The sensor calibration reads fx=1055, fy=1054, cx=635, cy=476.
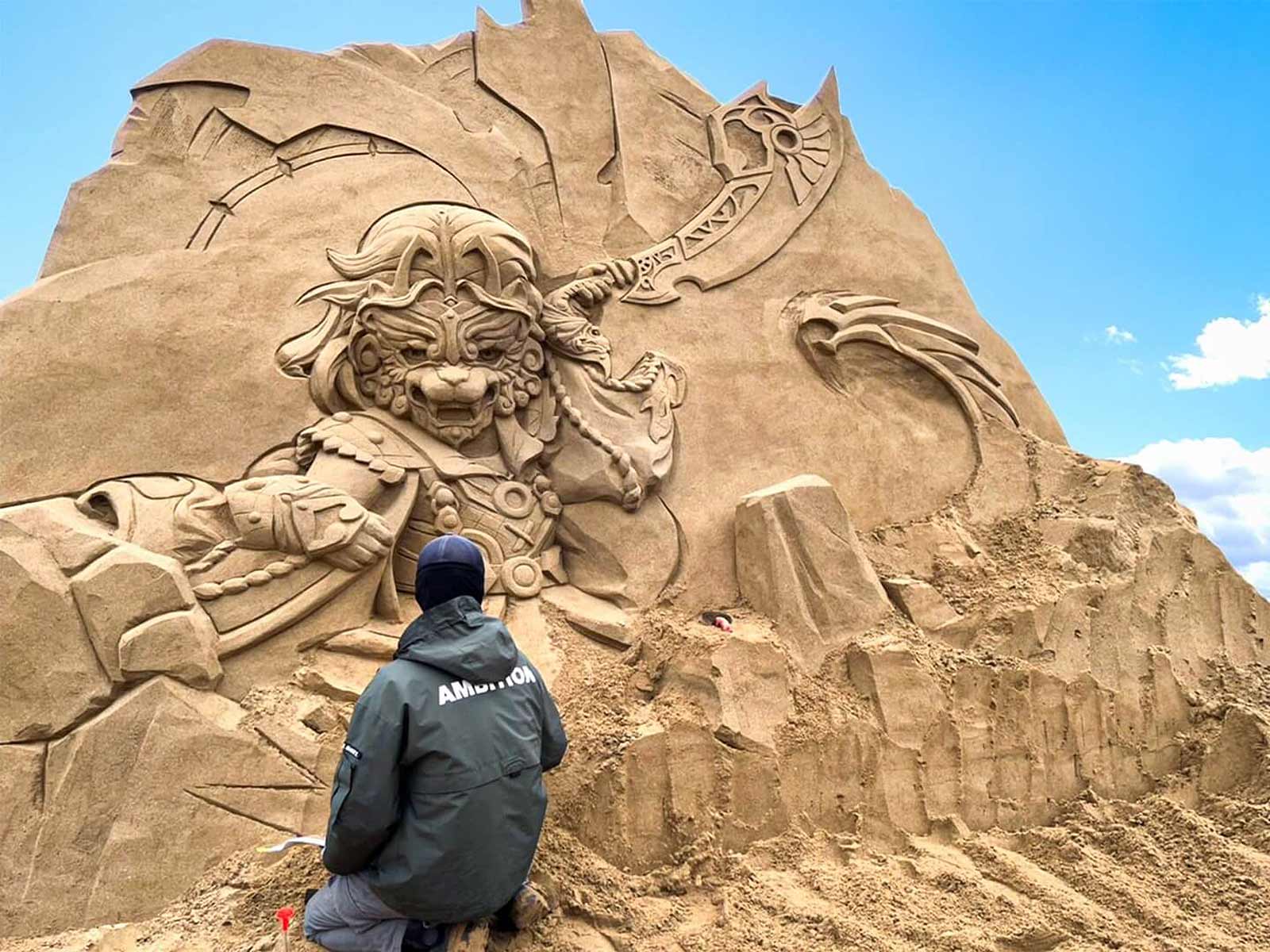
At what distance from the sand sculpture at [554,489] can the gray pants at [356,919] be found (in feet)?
2.01

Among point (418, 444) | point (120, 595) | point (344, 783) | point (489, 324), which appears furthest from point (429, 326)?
point (344, 783)

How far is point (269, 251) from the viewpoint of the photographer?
11.5 feet

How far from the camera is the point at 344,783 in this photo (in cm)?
197

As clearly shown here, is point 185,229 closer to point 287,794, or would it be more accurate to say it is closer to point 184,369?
point 184,369

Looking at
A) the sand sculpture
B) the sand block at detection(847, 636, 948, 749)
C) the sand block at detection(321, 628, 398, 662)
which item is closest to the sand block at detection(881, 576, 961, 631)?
the sand sculpture

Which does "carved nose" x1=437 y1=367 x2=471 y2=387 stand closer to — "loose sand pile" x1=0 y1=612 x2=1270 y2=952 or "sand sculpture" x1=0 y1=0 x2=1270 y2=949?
"sand sculpture" x1=0 y1=0 x2=1270 y2=949

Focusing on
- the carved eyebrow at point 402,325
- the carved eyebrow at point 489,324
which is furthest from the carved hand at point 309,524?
the carved eyebrow at point 489,324

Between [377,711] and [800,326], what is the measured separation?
2.68m

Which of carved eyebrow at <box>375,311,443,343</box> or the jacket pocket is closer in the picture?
the jacket pocket

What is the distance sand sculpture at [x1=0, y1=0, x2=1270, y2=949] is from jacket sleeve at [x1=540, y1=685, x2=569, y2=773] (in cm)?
53

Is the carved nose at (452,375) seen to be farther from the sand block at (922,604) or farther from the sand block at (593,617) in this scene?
the sand block at (922,604)

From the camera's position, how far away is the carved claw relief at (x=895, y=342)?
4141 mm

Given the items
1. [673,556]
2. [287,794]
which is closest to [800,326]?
[673,556]

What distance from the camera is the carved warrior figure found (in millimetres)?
3004
